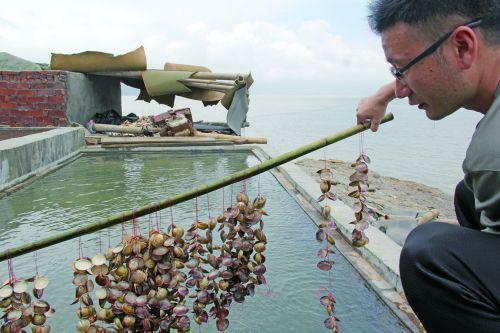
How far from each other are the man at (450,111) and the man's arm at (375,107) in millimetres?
336

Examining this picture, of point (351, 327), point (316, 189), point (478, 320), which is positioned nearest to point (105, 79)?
point (316, 189)

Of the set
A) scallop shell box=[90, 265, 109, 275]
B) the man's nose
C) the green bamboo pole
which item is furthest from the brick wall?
the man's nose

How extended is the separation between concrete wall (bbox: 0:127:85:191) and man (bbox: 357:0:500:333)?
5.23 m

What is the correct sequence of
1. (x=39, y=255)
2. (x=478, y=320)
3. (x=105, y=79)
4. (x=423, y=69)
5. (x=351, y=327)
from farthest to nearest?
1. (x=105, y=79)
2. (x=39, y=255)
3. (x=351, y=327)
4. (x=423, y=69)
5. (x=478, y=320)

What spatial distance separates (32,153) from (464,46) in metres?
6.31

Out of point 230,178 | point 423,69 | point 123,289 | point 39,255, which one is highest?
point 423,69

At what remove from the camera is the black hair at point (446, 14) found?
144 centimetres

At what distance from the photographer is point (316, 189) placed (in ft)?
17.7

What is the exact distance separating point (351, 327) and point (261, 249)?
2.60 ft

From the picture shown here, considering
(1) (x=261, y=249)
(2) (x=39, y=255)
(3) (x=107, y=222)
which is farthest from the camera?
(2) (x=39, y=255)

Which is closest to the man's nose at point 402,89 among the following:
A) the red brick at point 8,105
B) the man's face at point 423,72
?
the man's face at point 423,72

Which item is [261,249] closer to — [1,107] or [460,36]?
[460,36]

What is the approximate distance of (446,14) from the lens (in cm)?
147

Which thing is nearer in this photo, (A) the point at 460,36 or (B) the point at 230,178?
(A) the point at 460,36
